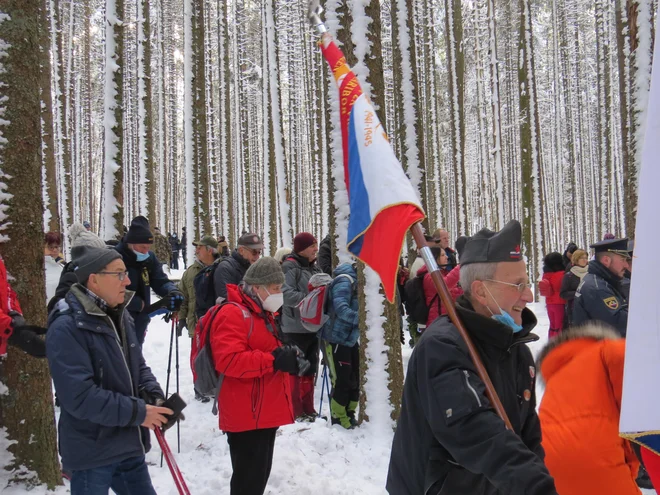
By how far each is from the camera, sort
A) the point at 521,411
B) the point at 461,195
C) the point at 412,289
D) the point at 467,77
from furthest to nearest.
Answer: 1. the point at 467,77
2. the point at 461,195
3. the point at 412,289
4. the point at 521,411

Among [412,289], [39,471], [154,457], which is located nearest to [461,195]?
[412,289]

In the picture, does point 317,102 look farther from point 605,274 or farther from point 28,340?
point 28,340

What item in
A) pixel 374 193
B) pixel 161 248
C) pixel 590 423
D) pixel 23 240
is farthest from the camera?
pixel 161 248

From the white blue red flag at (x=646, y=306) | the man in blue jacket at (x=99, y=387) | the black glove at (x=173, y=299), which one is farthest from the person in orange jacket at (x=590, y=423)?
the black glove at (x=173, y=299)

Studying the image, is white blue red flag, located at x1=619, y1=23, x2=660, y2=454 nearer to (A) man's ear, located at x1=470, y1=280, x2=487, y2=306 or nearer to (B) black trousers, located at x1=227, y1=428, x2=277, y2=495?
(A) man's ear, located at x1=470, y1=280, x2=487, y2=306

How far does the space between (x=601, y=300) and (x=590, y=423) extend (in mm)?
2684

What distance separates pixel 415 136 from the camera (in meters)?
9.09

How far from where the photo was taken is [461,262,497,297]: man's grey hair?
6.90 feet

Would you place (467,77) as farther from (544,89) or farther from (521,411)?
(521,411)

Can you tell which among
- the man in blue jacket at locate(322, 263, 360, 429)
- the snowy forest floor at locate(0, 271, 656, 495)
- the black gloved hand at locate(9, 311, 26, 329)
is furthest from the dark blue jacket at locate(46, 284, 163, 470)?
the man in blue jacket at locate(322, 263, 360, 429)

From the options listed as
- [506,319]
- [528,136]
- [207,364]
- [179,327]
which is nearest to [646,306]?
[506,319]

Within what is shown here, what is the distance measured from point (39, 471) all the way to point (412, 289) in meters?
4.36

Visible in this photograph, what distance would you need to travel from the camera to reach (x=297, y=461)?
16.1 ft

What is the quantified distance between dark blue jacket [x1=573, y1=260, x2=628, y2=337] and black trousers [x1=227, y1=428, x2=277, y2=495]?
3248mm
